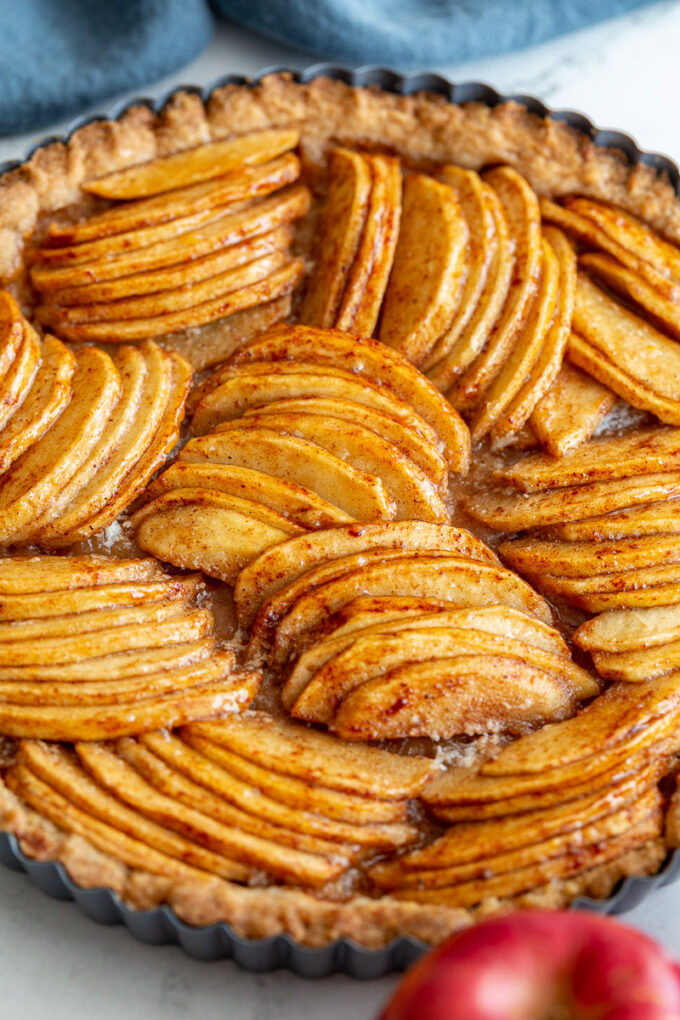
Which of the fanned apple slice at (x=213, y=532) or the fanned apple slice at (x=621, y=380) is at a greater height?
the fanned apple slice at (x=621, y=380)

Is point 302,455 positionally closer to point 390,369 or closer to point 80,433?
point 390,369

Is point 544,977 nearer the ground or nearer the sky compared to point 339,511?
nearer the sky

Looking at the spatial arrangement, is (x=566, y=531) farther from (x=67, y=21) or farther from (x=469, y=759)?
(x=67, y=21)

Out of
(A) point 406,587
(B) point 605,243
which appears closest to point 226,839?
(A) point 406,587

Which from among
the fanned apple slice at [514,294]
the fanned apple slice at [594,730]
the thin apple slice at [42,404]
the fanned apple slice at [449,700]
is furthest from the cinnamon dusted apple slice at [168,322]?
Result: the fanned apple slice at [594,730]

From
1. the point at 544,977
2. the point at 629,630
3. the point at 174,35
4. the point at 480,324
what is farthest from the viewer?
the point at 174,35

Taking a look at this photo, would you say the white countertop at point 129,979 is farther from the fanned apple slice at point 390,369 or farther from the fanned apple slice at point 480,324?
the fanned apple slice at point 480,324

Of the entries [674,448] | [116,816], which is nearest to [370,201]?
[674,448]

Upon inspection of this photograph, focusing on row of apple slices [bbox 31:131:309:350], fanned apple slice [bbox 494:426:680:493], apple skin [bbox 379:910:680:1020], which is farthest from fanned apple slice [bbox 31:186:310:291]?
apple skin [bbox 379:910:680:1020]
